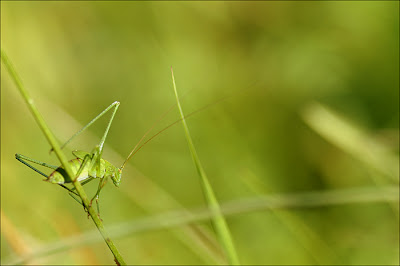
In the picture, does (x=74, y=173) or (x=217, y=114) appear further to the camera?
(x=217, y=114)

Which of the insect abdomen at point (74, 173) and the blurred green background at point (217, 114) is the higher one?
the blurred green background at point (217, 114)

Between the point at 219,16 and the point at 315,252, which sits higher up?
the point at 219,16

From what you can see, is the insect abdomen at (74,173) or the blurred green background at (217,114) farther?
the blurred green background at (217,114)

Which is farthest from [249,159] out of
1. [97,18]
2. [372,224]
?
[97,18]

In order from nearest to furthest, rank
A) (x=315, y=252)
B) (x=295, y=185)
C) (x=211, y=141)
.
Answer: (x=315, y=252) < (x=295, y=185) < (x=211, y=141)

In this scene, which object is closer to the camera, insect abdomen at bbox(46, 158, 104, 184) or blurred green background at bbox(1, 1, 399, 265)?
insect abdomen at bbox(46, 158, 104, 184)

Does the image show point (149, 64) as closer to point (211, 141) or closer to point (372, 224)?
point (211, 141)

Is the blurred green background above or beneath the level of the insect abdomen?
above

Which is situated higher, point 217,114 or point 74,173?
point 217,114
